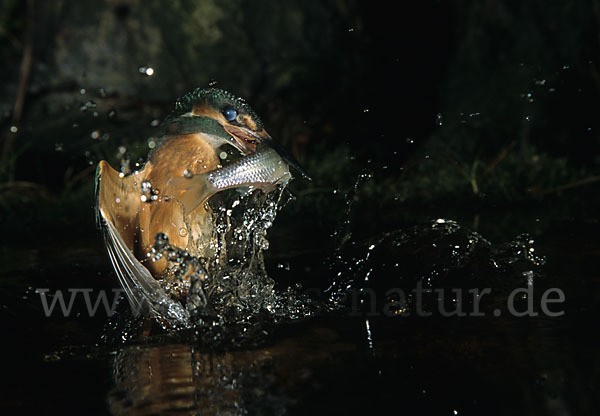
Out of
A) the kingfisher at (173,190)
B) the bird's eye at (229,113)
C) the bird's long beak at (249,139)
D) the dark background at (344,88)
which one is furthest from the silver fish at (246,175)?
the dark background at (344,88)

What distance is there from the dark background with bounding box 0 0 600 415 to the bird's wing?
199 mm

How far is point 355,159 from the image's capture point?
21.5 feet

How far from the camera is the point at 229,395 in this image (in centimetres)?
215

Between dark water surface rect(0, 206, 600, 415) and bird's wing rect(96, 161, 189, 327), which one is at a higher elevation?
bird's wing rect(96, 161, 189, 327)

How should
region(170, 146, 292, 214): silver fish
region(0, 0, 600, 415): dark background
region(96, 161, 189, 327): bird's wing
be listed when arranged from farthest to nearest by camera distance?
region(96, 161, 189, 327): bird's wing < region(170, 146, 292, 214): silver fish < region(0, 0, 600, 415): dark background

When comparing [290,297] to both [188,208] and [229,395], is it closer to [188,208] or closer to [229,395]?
[188,208]

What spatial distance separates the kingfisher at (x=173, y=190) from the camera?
117 inches

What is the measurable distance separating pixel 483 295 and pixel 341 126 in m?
4.14

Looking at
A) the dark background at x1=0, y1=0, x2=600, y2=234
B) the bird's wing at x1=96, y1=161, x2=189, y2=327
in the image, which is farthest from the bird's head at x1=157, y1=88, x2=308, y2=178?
the dark background at x1=0, y1=0, x2=600, y2=234

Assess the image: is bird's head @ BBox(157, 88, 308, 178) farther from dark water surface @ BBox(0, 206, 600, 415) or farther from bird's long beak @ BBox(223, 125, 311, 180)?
dark water surface @ BBox(0, 206, 600, 415)

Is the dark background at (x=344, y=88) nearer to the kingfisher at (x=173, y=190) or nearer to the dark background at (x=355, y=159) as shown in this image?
the dark background at (x=355, y=159)

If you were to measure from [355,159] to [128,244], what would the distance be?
351cm

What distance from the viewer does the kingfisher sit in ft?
9.78

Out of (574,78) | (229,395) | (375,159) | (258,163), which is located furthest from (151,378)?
(574,78)
